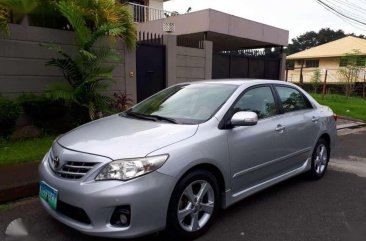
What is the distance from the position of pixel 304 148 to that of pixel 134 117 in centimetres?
244

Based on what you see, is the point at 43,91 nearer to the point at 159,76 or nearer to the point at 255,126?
the point at 159,76

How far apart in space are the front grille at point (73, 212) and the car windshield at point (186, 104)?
1.34 metres

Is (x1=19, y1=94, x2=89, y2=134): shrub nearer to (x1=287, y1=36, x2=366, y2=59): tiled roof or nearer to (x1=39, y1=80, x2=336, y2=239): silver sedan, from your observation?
(x1=39, y1=80, x2=336, y2=239): silver sedan

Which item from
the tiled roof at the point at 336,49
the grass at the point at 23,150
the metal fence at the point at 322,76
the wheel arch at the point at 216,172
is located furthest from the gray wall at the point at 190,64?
the tiled roof at the point at 336,49

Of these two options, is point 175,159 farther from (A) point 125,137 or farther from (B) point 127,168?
(A) point 125,137

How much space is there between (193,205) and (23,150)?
399 cm

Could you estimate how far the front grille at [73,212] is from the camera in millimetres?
3029

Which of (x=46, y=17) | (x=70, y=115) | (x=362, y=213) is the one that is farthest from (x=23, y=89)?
(x=362, y=213)

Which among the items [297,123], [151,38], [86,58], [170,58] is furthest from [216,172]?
[151,38]

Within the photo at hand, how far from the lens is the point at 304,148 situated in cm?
499

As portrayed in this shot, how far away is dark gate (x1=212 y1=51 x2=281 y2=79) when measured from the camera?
12609 millimetres

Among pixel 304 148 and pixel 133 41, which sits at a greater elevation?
pixel 133 41

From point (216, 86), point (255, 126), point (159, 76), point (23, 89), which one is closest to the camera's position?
point (255, 126)

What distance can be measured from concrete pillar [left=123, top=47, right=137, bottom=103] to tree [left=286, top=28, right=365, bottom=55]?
218 feet
